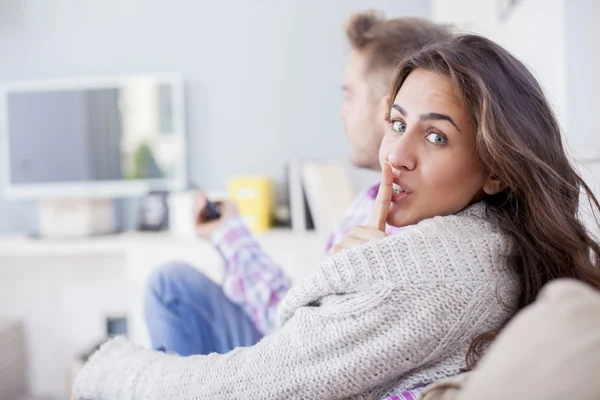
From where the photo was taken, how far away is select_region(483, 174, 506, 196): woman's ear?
31.9 inches

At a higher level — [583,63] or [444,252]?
[583,63]

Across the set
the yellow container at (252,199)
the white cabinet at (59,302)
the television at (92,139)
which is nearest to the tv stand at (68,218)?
the television at (92,139)

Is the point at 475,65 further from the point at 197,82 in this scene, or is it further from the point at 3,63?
the point at 3,63

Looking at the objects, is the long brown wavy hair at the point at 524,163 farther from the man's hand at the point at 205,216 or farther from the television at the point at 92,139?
the television at the point at 92,139

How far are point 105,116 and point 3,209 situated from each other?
65 cm

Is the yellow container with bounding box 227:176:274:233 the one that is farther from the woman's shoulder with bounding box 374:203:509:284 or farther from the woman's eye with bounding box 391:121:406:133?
the woman's shoulder with bounding box 374:203:509:284

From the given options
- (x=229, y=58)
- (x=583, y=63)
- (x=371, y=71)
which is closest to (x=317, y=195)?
(x=229, y=58)

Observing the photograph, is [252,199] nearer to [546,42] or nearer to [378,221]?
[546,42]


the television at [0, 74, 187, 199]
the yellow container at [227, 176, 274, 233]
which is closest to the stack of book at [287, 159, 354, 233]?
the yellow container at [227, 176, 274, 233]

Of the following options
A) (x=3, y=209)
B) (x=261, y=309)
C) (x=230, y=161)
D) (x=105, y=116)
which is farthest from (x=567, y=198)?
(x=3, y=209)

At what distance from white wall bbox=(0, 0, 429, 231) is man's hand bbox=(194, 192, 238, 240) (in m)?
1.15

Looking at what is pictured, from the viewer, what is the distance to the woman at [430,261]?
0.69 meters

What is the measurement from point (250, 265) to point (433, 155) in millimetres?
690

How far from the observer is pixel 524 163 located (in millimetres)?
753
